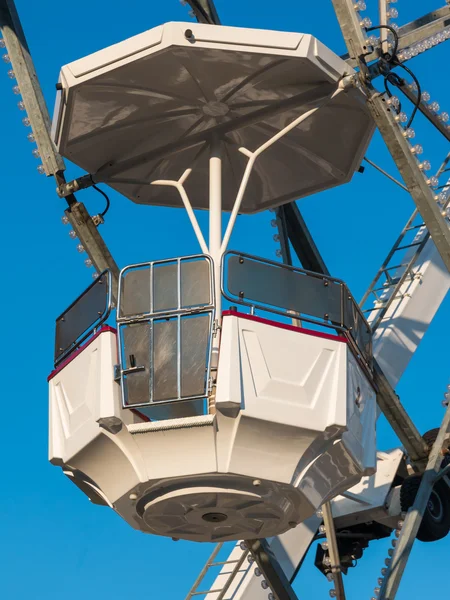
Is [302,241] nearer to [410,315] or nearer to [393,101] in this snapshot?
[410,315]

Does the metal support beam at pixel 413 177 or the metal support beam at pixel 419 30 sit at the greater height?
the metal support beam at pixel 419 30

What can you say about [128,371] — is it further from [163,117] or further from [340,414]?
[163,117]

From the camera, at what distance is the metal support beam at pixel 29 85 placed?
926 inches

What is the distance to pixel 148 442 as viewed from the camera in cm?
1855

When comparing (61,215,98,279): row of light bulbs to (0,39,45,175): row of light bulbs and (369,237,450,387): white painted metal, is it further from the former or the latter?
(369,237,450,387): white painted metal

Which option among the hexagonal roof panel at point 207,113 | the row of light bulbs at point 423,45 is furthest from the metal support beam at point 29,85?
the row of light bulbs at point 423,45

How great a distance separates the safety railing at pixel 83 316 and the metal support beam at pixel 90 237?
219 cm

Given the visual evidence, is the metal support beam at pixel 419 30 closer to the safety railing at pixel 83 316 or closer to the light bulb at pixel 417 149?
the light bulb at pixel 417 149

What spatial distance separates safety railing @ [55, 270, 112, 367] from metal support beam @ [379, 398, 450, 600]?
581cm

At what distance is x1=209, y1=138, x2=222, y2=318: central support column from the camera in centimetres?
2014

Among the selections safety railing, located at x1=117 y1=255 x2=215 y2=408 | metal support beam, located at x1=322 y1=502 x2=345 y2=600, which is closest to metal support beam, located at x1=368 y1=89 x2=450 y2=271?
safety railing, located at x1=117 y1=255 x2=215 y2=408

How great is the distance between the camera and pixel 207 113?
70.1 feet

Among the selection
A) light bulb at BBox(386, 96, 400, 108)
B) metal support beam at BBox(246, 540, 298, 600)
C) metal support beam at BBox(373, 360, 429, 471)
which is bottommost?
metal support beam at BBox(246, 540, 298, 600)

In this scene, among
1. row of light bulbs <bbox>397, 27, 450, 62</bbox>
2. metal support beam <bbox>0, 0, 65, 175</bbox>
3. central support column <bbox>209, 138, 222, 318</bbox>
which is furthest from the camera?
metal support beam <bbox>0, 0, 65, 175</bbox>
